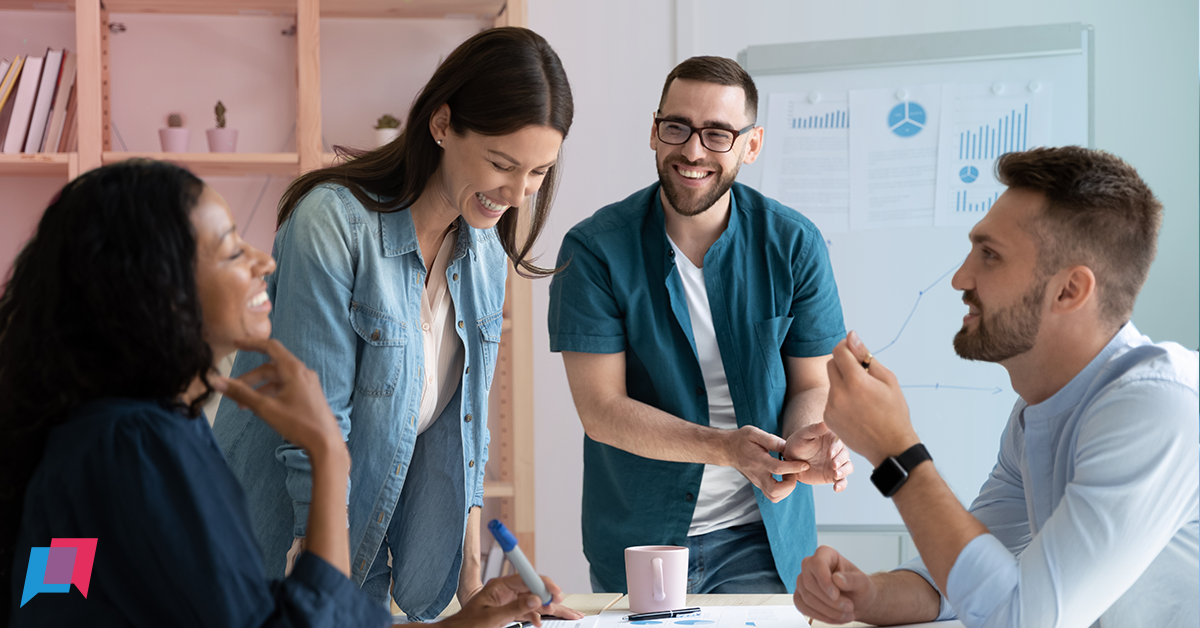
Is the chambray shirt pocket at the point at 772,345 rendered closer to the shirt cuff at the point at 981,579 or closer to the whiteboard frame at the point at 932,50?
the shirt cuff at the point at 981,579

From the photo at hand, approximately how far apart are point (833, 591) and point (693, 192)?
96 cm

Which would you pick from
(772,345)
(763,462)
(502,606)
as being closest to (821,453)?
(763,462)

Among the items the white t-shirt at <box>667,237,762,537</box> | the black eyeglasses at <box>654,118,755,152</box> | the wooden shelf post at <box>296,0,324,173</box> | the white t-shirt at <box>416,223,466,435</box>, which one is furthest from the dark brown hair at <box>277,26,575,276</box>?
the wooden shelf post at <box>296,0,324,173</box>

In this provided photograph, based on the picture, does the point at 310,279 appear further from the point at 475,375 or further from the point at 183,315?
the point at 183,315

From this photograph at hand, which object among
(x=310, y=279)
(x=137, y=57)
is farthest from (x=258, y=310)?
(x=137, y=57)

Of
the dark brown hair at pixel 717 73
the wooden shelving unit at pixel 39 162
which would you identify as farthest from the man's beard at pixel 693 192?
the wooden shelving unit at pixel 39 162

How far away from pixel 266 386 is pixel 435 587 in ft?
2.33

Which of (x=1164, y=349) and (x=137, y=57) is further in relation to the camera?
(x=137, y=57)

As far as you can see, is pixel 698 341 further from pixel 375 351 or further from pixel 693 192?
pixel 375 351

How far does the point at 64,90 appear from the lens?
2756mm

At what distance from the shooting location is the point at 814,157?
281cm

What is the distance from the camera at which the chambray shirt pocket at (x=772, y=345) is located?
6.32 ft

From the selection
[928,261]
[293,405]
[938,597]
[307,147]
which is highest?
[307,147]

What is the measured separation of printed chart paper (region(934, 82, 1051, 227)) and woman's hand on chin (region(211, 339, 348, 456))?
2286 mm
